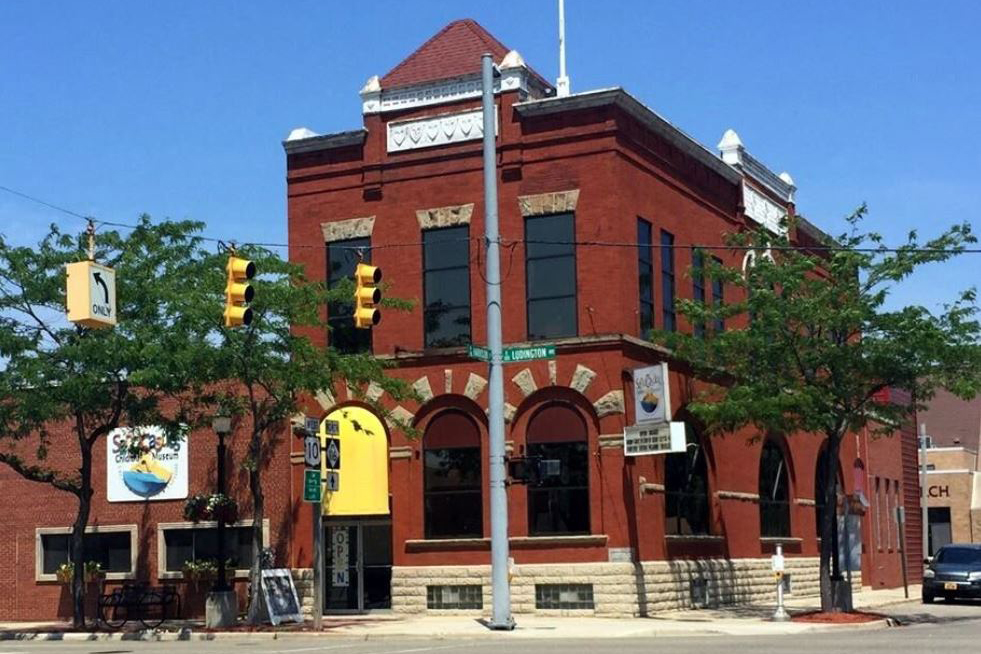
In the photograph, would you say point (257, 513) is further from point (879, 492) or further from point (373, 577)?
point (879, 492)

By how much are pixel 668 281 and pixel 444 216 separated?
18.7 feet

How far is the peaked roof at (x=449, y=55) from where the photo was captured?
118 ft

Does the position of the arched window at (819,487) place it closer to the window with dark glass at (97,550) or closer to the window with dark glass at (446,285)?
the window with dark glass at (446,285)

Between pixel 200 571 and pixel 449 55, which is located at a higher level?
pixel 449 55

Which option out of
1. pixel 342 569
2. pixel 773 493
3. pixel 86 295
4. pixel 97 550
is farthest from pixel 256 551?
pixel 773 493

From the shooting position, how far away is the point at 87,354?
28875 mm

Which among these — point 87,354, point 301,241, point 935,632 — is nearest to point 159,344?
point 87,354

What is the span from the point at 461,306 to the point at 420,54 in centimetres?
678

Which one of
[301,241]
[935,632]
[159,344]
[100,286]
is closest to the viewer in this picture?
[100,286]

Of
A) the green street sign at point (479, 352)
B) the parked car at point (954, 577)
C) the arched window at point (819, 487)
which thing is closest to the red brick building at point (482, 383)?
the green street sign at point (479, 352)

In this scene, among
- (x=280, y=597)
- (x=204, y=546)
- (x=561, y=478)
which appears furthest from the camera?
(x=204, y=546)

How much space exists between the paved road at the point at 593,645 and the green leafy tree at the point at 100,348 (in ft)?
15.1

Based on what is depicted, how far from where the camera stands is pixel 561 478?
32.9m

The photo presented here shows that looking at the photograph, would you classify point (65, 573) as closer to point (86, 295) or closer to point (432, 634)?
point (432, 634)
